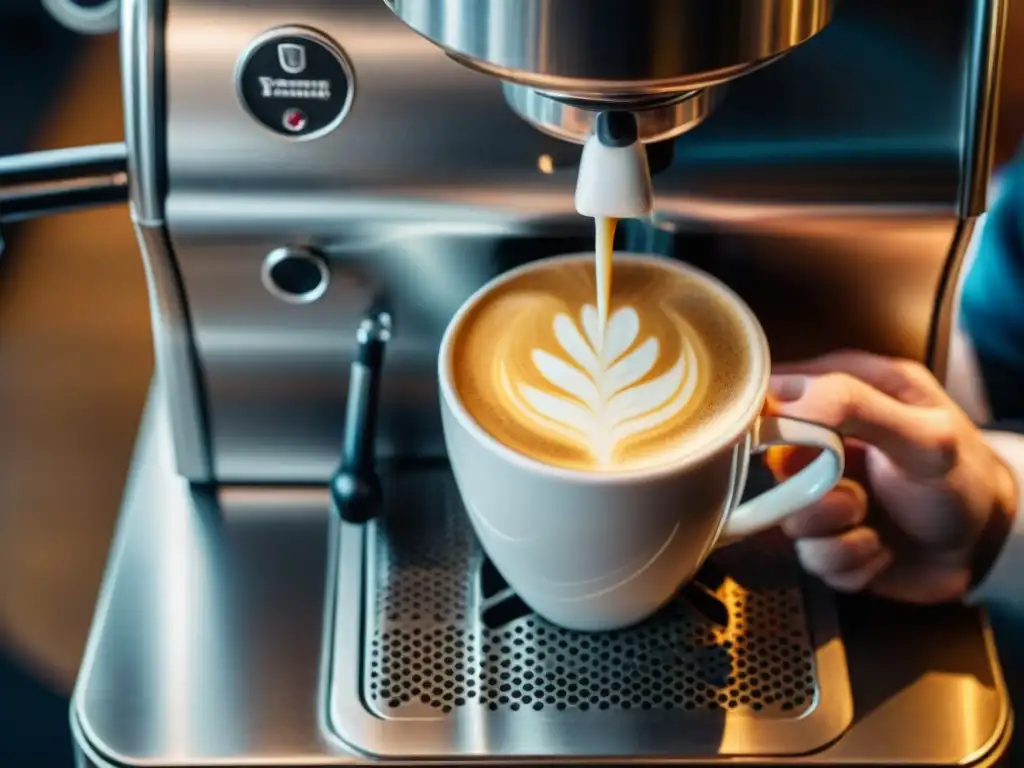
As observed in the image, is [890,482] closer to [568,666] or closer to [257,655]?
[568,666]

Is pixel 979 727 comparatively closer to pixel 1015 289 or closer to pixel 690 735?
pixel 690 735

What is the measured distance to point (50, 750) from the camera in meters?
0.59

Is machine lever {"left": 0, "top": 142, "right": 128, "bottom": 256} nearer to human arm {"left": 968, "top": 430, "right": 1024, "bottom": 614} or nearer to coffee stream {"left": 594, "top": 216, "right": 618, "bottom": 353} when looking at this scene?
coffee stream {"left": 594, "top": 216, "right": 618, "bottom": 353}

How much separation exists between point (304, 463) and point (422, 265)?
121mm

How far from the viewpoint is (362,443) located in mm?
514

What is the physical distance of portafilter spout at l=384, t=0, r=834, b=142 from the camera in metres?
0.36

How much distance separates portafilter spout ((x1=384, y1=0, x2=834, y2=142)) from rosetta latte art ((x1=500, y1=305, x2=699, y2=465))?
0.13 meters

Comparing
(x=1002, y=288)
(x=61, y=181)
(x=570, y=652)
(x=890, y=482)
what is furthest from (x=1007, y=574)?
(x=61, y=181)

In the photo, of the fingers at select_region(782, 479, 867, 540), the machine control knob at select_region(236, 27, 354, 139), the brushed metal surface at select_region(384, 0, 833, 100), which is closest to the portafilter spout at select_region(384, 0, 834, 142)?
the brushed metal surface at select_region(384, 0, 833, 100)

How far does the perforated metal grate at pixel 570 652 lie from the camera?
0.51 m

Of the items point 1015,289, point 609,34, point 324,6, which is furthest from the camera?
point 1015,289

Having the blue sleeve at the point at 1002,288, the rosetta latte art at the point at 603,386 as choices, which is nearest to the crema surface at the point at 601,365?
the rosetta latte art at the point at 603,386

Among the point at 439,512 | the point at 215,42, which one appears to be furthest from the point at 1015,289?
the point at 215,42

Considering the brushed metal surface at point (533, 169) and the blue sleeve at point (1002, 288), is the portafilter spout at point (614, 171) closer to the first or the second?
the brushed metal surface at point (533, 169)
